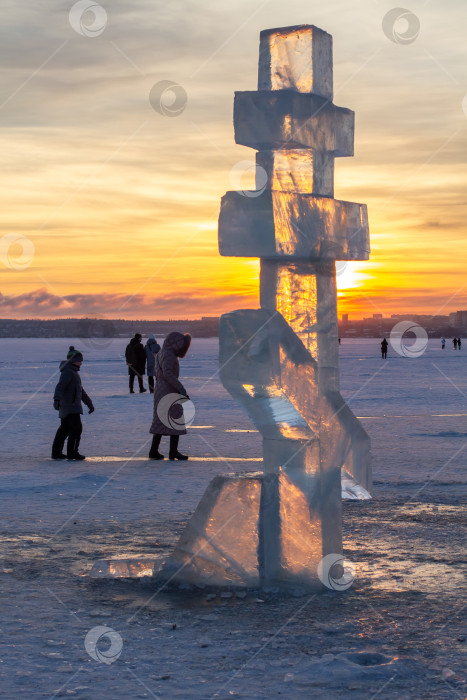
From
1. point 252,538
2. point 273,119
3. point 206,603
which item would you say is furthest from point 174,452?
point 273,119

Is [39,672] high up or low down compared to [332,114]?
down

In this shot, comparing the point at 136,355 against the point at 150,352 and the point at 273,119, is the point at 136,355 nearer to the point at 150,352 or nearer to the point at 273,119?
the point at 150,352

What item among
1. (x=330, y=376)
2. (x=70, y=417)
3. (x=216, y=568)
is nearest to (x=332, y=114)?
(x=330, y=376)

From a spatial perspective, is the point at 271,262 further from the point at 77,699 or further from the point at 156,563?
A: the point at 77,699

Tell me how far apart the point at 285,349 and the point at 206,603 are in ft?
5.17

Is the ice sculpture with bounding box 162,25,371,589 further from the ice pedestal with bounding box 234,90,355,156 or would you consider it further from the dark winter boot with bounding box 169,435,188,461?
the dark winter boot with bounding box 169,435,188,461

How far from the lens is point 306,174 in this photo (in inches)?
224

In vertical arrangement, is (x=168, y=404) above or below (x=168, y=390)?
below

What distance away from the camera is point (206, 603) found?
208 inches

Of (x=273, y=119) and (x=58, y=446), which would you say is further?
(x=58, y=446)

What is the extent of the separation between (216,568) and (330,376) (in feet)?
4.65

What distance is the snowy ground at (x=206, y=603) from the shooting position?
4.02 meters

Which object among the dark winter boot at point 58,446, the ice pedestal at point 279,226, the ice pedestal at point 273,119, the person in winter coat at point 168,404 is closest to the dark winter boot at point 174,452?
the person in winter coat at point 168,404

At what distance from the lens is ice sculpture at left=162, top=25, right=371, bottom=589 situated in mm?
5418
